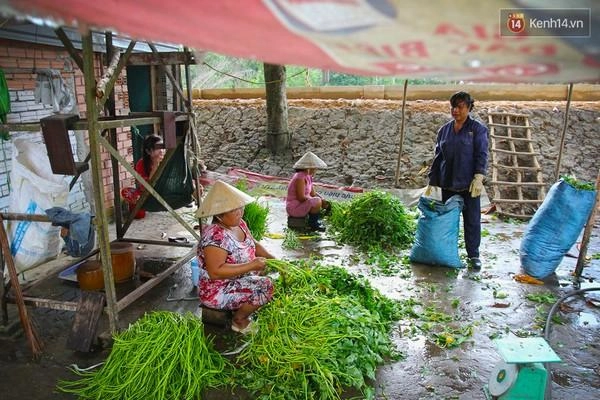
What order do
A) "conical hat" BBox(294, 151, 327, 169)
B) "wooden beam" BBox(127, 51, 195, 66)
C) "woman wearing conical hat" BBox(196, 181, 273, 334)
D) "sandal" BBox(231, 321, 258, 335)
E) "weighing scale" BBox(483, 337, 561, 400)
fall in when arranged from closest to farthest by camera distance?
"weighing scale" BBox(483, 337, 561, 400)
"woman wearing conical hat" BBox(196, 181, 273, 334)
"sandal" BBox(231, 321, 258, 335)
"wooden beam" BBox(127, 51, 195, 66)
"conical hat" BBox(294, 151, 327, 169)

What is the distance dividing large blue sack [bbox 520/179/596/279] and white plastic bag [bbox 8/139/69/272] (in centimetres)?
522

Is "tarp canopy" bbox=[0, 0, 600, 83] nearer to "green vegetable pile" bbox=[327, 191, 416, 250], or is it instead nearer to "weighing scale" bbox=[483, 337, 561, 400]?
"weighing scale" bbox=[483, 337, 561, 400]

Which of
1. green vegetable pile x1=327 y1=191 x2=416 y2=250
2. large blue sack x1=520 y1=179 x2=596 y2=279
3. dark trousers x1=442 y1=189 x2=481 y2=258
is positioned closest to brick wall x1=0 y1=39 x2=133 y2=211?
green vegetable pile x1=327 y1=191 x2=416 y2=250

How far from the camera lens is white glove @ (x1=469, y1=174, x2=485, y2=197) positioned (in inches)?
203

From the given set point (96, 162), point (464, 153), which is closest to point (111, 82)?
point (96, 162)

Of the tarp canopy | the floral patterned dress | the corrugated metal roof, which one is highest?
the corrugated metal roof

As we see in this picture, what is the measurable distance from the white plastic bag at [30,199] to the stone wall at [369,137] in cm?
683

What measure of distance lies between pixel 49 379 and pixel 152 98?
610 centimetres

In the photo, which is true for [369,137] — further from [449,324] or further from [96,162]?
[96,162]

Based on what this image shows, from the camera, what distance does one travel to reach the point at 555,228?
508cm

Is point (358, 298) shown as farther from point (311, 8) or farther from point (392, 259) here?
point (311, 8)

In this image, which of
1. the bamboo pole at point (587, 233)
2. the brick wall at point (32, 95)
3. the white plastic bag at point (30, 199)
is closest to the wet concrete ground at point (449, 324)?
the bamboo pole at point (587, 233)

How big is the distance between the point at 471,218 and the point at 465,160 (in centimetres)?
75

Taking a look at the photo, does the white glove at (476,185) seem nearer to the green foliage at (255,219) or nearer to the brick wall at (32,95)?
the green foliage at (255,219)
